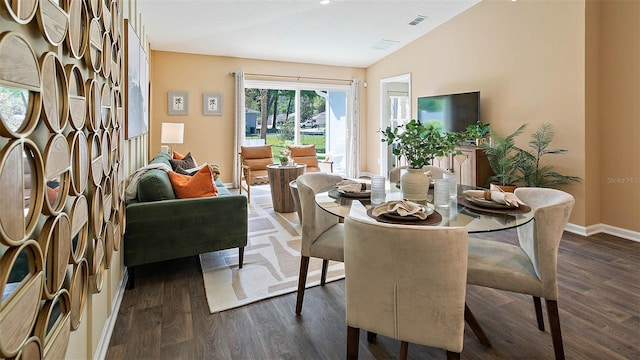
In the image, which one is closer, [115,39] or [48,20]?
[48,20]

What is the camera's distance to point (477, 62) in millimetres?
4914

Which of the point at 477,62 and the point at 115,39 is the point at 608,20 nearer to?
the point at 477,62

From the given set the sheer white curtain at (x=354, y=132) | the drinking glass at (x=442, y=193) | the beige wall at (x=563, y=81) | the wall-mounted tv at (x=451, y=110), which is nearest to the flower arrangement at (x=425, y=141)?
the drinking glass at (x=442, y=193)

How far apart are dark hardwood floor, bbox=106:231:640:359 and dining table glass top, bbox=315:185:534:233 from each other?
2.37 feet

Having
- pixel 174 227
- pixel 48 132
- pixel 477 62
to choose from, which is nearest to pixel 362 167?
pixel 477 62

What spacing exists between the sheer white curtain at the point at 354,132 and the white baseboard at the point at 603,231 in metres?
4.43

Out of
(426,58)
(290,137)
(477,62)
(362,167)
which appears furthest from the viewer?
(362,167)

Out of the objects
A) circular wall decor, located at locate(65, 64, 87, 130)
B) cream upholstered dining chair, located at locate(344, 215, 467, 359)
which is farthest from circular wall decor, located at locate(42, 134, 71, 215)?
cream upholstered dining chair, located at locate(344, 215, 467, 359)

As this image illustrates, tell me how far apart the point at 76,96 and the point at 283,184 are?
346 cm

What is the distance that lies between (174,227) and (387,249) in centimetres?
183

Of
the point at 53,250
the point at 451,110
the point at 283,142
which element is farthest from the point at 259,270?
→ the point at 283,142

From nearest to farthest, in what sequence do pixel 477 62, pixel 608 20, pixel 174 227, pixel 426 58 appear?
1. pixel 174 227
2. pixel 608 20
3. pixel 477 62
4. pixel 426 58

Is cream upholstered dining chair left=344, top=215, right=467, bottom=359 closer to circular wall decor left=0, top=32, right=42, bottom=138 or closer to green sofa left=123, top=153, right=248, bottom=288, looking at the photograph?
circular wall decor left=0, top=32, right=42, bottom=138

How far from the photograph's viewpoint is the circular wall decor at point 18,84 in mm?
711
